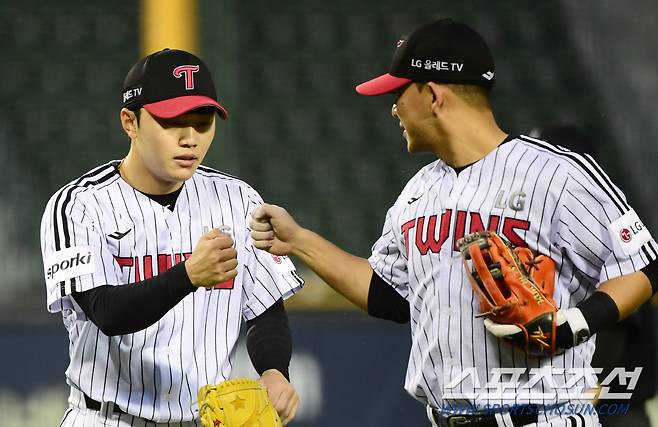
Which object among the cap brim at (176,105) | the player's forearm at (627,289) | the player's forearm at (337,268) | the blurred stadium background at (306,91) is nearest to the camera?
the player's forearm at (627,289)

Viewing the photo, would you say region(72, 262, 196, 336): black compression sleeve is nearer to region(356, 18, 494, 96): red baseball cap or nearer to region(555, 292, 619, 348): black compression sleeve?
region(356, 18, 494, 96): red baseball cap

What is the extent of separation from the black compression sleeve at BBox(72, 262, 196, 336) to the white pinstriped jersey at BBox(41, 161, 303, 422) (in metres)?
0.11

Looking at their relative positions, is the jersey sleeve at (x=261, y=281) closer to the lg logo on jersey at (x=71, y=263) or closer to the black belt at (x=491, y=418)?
the lg logo on jersey at (x=71, y=263)

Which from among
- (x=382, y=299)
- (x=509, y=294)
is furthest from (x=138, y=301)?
(x=509, y=294)

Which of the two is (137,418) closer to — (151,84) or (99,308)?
(99,308)

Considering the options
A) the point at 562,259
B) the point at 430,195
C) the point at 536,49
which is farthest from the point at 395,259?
the point at 536,49

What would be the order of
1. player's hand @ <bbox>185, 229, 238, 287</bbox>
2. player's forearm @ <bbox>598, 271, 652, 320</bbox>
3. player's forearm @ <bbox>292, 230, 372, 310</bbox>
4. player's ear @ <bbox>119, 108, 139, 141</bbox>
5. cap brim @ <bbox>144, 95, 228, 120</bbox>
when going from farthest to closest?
player's forearm @ <bbox>292, 230, 372, 310</bbox> → player's ear @ <bbox>119, 108, 139, 141</bbox> → cap brim @ <bbox>144, 95, 228, 120</bbox> → player's forearm @ <bbox>598, 271, 652, 320</bbox> → player's hand @ <bbox>185, 229, 238, 287</bbox>

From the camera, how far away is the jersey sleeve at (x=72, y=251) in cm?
284

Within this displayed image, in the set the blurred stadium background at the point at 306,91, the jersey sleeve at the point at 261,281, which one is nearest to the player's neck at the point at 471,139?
the jersey sleeve at the point at 261,281

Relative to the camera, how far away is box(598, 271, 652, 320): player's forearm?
2777 mm

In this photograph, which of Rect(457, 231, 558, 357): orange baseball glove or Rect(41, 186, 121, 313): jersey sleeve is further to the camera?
Rect(41, 186, 121, 313): jersey sleeve

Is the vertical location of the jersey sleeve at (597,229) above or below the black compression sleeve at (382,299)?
above

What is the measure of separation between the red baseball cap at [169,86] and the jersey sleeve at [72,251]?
278mm

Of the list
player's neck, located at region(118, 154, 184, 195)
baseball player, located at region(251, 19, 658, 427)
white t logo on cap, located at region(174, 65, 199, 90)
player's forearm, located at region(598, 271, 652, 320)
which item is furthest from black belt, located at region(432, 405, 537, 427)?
white t logo on cap, located at region(174, 65, 199, 90)
